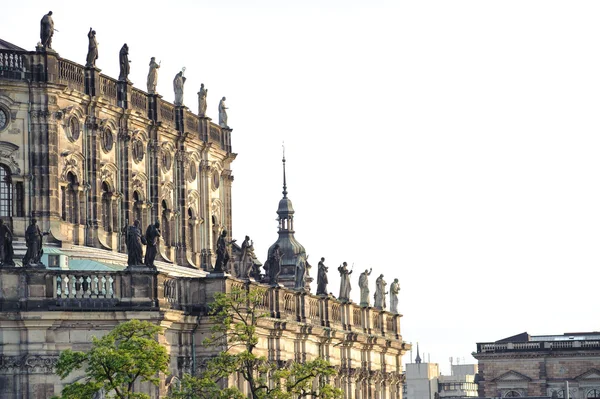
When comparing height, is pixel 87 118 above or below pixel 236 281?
above

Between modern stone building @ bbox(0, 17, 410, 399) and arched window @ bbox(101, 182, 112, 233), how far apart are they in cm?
6

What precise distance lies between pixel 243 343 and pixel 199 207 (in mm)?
21196

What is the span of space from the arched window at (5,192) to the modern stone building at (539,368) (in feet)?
298

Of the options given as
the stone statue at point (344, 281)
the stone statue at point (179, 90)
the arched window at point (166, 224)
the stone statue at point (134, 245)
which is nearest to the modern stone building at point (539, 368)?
the stone statue at point (344, 281)

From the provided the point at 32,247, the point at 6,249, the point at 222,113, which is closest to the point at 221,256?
the point at 32,247

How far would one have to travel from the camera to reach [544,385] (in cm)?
16562

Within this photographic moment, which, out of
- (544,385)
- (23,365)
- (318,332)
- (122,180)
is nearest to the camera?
(23,365)

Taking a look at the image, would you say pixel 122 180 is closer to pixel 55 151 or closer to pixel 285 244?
pixel 55 151

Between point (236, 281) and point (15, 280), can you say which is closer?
point (15, 280)

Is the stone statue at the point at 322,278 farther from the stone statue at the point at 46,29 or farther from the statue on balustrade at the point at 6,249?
the statue on balustrade at the point at 6,249

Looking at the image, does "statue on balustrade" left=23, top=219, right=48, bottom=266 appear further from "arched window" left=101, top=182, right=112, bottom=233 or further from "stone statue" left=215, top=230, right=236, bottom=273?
"arched window" left=101, top=182, right=112, bottom=233

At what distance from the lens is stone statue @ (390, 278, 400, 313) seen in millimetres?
118312

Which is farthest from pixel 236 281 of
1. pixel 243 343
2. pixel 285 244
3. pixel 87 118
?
pixel 285 244

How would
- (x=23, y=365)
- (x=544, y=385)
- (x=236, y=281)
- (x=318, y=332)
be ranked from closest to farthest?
1. (x=23, y=365)
2. (x=236, y=281)
3. (x=318, y=332)
4. (x=544, y=385)
